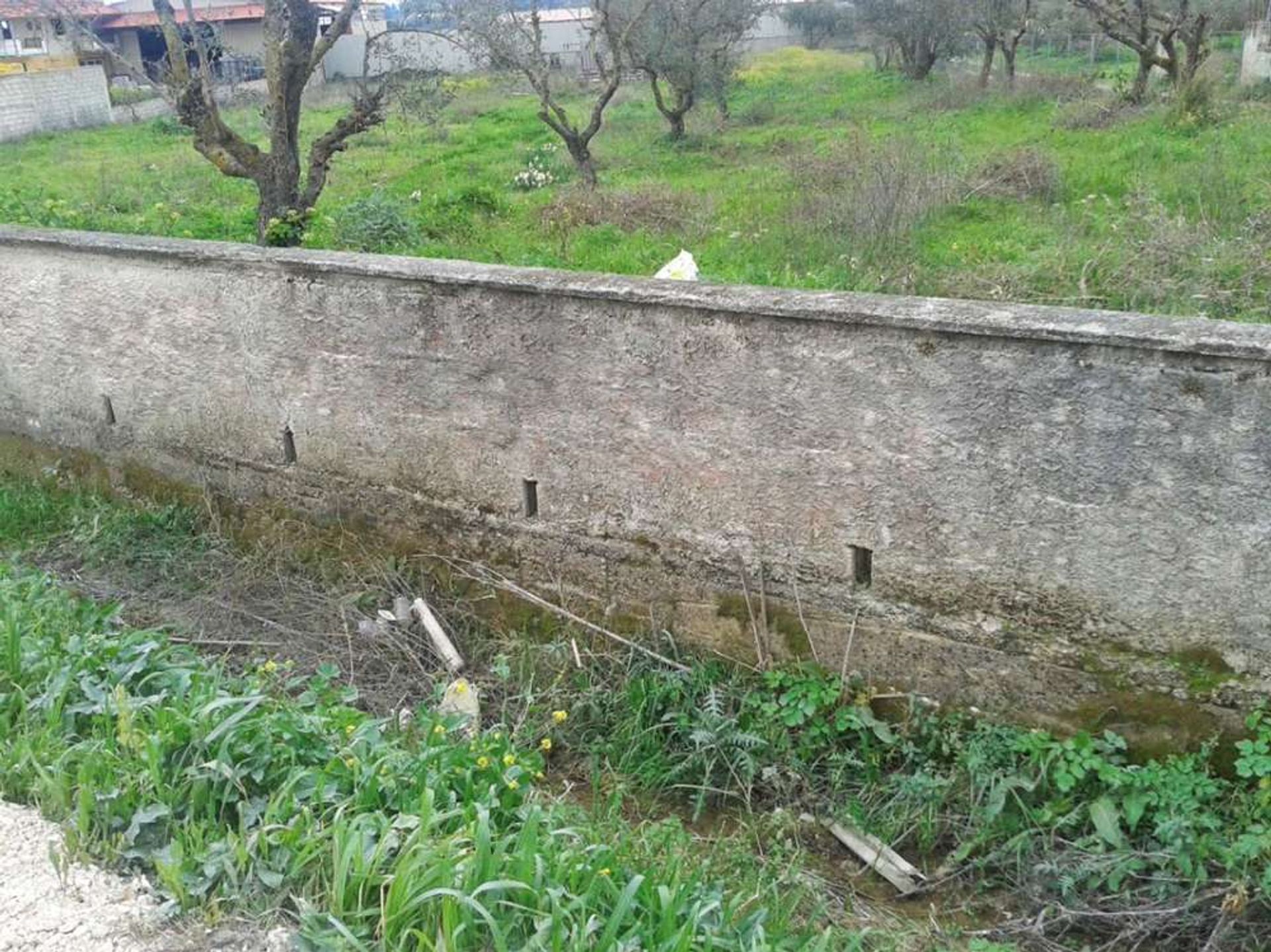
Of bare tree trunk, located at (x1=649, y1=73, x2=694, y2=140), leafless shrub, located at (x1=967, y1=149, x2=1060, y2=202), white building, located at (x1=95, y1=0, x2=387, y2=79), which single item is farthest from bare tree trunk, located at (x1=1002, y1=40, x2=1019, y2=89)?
white building, located at (x1=95, y1=0, x2=387, y2=79)

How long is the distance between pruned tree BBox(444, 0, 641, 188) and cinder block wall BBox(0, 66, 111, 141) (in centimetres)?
1101

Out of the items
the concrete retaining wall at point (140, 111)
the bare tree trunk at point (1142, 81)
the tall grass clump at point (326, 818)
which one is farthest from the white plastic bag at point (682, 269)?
the concrete retaining wall at point (140, 111)

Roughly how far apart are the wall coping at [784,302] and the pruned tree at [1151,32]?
472 inches

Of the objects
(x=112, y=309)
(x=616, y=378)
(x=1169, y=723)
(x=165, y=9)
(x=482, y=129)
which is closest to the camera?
(x=1169, y=723)

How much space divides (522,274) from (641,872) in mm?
2613

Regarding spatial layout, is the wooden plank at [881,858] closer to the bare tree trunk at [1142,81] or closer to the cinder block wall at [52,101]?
the bare tree trunk at [1142,81]

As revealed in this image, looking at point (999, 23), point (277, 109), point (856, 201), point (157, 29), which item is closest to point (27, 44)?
point (157, 29)

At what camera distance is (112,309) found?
6.05 meters

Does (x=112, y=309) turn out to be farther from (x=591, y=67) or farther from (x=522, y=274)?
(x=591, y=67)

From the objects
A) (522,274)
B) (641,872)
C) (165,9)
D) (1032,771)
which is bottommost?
(1032,771)

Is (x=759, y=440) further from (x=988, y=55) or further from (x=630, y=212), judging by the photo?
(x=988, y=55)

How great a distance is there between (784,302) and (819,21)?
32.9 metres

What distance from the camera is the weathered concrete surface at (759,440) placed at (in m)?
3.82

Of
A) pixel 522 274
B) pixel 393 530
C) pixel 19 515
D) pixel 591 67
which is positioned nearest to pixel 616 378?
pixel 522 274
